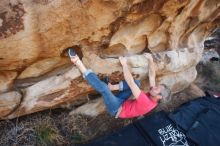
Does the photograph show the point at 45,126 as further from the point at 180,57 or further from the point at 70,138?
the point at 180,57

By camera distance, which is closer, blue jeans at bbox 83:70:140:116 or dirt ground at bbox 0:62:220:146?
blue jeans at bbox 83:70:140:116

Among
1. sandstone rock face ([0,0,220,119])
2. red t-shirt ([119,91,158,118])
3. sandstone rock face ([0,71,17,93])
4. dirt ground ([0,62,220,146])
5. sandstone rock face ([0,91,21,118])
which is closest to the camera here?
sandstone rock face ([0,0,220,119])

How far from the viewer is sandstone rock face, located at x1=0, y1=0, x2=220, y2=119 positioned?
3287 millimetres

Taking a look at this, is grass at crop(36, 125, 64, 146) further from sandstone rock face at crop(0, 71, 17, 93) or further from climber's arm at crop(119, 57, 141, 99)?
climber's arm at crop(119, 57, 141, 99)

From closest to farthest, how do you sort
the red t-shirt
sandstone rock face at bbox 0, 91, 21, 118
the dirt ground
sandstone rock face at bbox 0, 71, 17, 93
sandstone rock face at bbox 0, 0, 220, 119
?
sandstone rock face at bbox 0, 0, 220, 119, sandstone rock face at bbox 0, 71, 17, 93, sandstone rock face at bbox 0, 91, 21, 118, the red t-shirt, the dirt ground

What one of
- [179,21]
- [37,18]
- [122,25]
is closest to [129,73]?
[122,25]

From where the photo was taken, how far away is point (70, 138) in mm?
4398

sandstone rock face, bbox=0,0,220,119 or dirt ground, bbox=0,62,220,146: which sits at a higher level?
sandstone rock face, bbox=0,0,220,119

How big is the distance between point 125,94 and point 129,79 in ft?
1.02

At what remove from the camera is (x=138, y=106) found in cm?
395

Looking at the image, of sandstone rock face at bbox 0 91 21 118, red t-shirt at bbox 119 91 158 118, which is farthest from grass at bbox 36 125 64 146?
red t-shirt at bbox 119 91 158 118

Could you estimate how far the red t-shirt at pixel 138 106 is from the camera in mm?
3916

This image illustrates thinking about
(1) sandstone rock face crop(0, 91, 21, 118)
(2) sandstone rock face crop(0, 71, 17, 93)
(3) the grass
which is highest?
(2) sandstone rock face crop(0, 71, 17, 93)

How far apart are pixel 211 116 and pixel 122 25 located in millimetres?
1846
